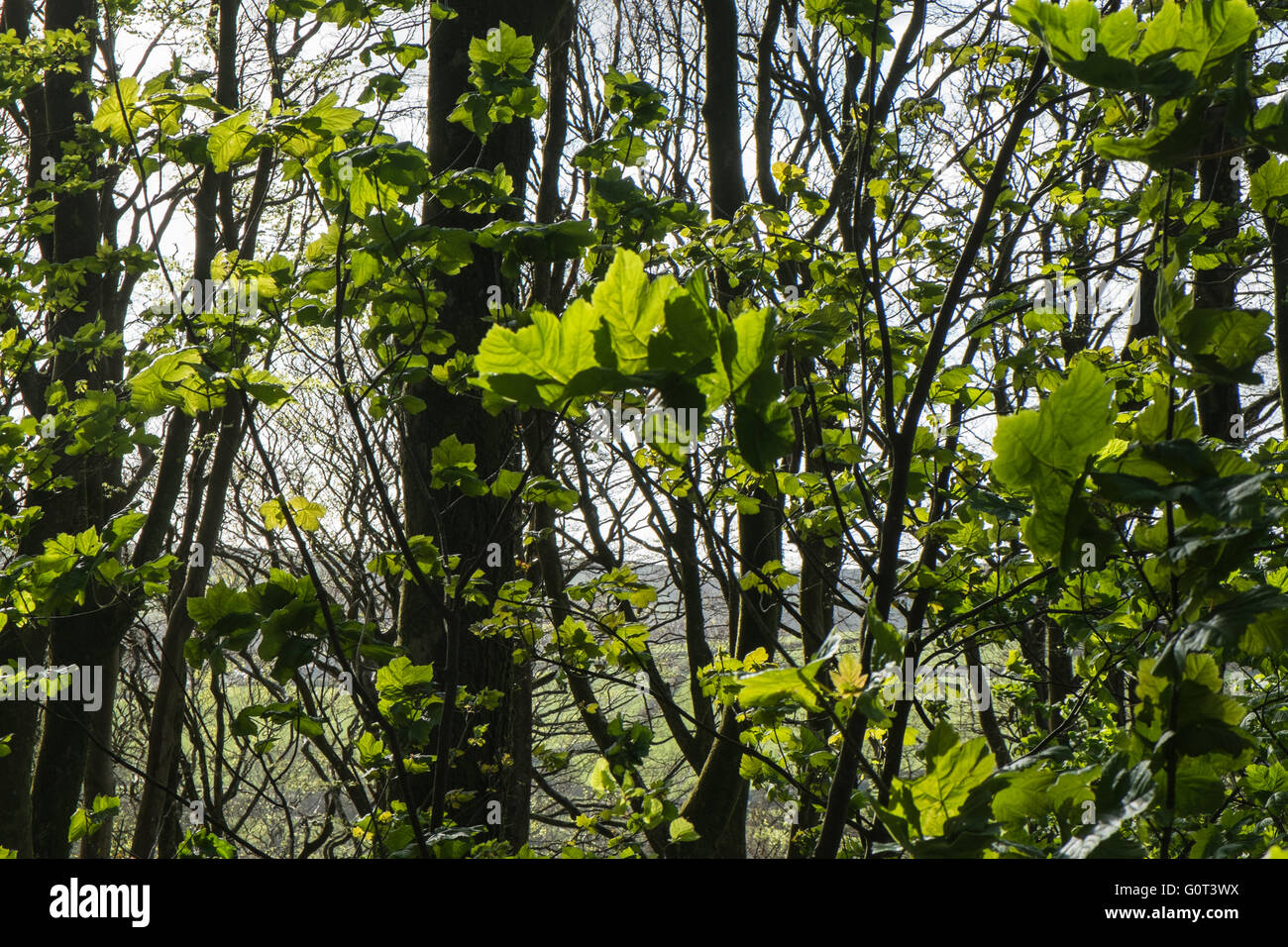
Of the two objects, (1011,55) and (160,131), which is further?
(1011,55)

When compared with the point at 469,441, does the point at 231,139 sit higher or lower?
higher

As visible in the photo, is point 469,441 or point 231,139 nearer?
point 231,139

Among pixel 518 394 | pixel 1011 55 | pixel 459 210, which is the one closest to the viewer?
pixel 518 394

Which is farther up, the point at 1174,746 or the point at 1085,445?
the point at 1085,445

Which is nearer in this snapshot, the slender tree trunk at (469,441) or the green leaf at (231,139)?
the green leaf at (231,139)

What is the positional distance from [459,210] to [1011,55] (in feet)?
5.14

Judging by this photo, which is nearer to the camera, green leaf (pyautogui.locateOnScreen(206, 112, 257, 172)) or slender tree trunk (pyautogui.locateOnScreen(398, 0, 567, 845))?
green leaf (pyautogui.locateOnScreen(206, 112, 257, 172))

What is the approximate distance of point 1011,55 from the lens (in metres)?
2.41

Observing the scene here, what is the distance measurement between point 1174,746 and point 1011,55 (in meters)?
2.16

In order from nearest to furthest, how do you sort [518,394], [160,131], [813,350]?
[518,394] < [160,131] < [813,350]

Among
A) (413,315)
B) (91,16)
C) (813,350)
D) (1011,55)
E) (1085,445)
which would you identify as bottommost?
(1085,445)
